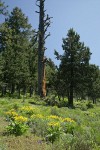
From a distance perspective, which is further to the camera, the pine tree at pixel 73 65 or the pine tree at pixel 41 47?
the pine tree at pixel 73 65

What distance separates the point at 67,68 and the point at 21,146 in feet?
94.1

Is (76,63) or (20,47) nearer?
(76,63)

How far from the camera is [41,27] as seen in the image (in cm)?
2988

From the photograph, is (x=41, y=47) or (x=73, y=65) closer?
(x=41, y=47)

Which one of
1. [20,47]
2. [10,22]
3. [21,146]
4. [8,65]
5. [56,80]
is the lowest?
[21,146]

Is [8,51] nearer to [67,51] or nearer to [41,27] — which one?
[67,51]

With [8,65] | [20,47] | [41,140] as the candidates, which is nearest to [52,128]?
[41,140]

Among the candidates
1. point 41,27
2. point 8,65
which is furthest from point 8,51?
point 41,27

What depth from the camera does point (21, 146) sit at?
26.2 feet

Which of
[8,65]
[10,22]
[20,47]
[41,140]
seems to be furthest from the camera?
[10,22]

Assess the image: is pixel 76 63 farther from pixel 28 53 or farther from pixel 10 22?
pixel 10 22

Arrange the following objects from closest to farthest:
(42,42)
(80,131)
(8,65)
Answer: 1. (80,131)
2. (42,42)
3. (8,65)

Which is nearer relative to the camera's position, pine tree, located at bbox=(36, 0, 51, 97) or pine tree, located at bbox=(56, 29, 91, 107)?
pine tree, located at bbox=(36, 0, 51, 97)

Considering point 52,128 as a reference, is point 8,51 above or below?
above
